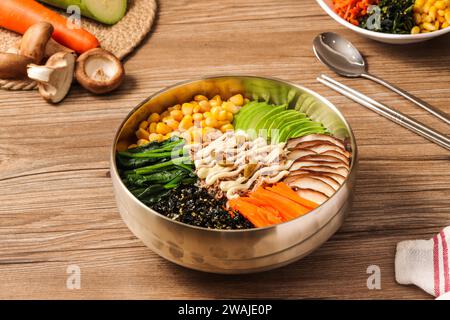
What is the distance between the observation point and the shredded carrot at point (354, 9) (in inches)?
95.7

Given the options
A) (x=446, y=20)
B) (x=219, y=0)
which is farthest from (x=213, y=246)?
(x=219, y=0)

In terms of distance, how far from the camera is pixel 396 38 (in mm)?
2324

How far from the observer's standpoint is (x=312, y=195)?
63.6 inches

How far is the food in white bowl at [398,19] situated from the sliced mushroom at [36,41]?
1090mm

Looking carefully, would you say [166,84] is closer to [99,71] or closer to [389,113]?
[99,71]

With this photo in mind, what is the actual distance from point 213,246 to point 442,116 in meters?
1.06

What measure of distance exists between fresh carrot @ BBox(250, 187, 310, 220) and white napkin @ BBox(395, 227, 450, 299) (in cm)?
31

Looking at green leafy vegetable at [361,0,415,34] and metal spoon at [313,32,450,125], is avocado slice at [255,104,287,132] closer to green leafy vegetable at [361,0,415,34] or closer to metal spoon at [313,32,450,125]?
metal spoon at [313,32,450,125]

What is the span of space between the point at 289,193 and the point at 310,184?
67 mm

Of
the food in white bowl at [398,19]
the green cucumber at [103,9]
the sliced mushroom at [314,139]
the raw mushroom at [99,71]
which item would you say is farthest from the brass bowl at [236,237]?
the green cucumber at [103,9]

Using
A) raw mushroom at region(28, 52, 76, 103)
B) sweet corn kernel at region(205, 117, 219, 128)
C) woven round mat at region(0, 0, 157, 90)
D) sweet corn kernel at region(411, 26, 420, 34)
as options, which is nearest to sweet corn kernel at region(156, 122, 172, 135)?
sweet corn kernel at region(205, 117, 219, 128)

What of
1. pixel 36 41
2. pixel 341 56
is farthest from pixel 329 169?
pixel 36 41

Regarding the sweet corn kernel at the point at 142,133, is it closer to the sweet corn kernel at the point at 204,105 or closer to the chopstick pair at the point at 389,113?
the sweet corn kernel at the point at 204,105

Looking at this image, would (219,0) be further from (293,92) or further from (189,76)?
(293,92)
